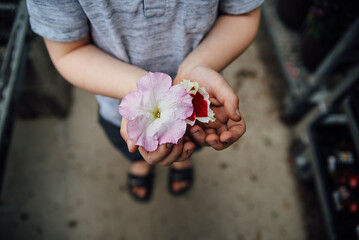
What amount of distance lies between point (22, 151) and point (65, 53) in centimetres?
151

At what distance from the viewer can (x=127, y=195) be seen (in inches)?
71.5

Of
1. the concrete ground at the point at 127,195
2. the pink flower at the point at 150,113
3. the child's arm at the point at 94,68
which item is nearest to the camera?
the pink flower at the point at 150,113

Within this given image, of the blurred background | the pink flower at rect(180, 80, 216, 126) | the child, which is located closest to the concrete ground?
the blurred background

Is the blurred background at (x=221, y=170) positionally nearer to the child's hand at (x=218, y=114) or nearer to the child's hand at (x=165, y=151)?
the child's hand at (x=218, y=114)

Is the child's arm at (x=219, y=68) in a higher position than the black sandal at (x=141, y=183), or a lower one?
higher

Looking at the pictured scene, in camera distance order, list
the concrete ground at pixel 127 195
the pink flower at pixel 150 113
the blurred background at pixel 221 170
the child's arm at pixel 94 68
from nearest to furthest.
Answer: the pink flower at pixel 150 113 → the child's arm at pixel 94 68 → the blurred background at pixel 221 170 → the concrete ground at pixel 127 195

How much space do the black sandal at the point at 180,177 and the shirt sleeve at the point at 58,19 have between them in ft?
4.21

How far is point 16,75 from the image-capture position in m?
1.09

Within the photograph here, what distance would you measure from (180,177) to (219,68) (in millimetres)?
1092

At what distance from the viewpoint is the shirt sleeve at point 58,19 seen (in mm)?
656

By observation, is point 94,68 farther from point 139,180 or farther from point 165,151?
point 139,180

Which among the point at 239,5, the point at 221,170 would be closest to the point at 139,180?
the point at 221,170

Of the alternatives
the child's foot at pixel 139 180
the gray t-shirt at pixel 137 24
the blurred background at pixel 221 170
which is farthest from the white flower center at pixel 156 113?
the blurred background at pixel 221 170

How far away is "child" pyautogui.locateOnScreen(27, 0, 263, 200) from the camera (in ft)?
2.27
